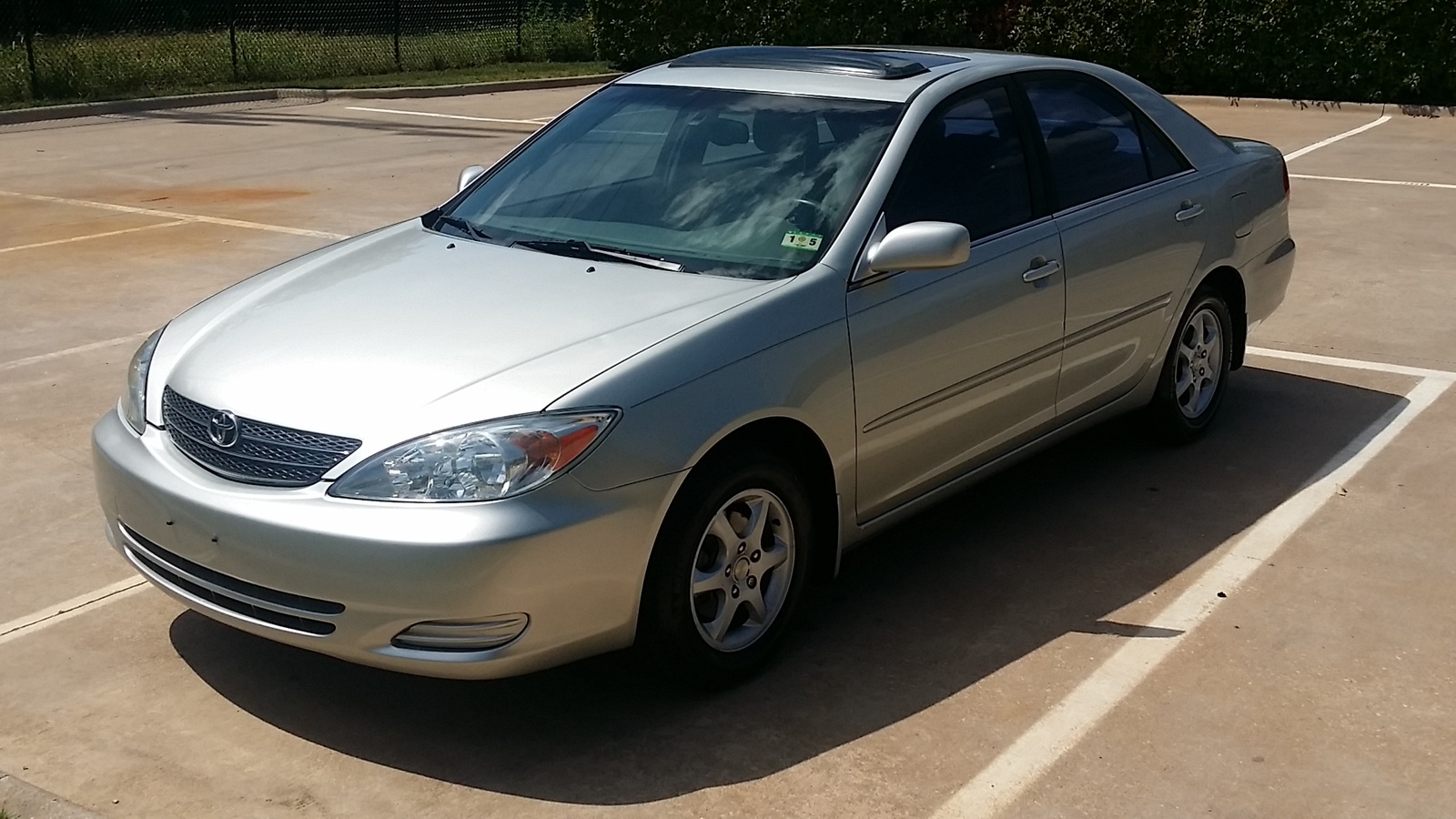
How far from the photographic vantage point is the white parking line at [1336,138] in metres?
15.1

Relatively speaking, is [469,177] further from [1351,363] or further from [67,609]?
[1351,363]

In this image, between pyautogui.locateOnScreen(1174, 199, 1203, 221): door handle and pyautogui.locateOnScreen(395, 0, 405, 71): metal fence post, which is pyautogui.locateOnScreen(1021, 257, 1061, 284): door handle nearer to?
pyautogui.locateOnScreen(1174, 199, 1203, 221): door handle

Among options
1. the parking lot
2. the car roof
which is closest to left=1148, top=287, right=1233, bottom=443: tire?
the parking lot

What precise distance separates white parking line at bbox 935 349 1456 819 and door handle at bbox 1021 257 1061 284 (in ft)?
3.65

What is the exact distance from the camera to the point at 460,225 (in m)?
5.12

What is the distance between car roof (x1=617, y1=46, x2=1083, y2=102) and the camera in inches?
196

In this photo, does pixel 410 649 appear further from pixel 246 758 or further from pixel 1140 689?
pixel 1140 689

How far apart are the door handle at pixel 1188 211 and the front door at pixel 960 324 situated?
3.00 feet

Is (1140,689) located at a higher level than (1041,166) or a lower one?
lower

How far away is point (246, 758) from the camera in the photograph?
12.5ft

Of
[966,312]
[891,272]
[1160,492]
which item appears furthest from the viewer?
[1160,492]

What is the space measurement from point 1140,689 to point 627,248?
1967 millimetres

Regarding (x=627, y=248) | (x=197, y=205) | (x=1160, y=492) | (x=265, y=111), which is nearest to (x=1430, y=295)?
(x=1160, y=492)

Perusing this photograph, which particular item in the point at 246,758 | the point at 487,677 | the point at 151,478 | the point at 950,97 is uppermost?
the point at 950,97
